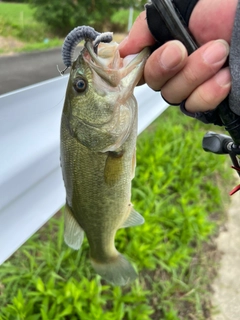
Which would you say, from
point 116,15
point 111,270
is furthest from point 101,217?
point 116,15

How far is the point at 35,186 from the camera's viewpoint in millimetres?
2004

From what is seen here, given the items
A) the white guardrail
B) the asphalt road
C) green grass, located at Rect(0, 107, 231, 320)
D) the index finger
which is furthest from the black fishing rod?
the asphalt road

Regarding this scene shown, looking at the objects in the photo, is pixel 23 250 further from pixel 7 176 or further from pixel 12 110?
pixel 12 110

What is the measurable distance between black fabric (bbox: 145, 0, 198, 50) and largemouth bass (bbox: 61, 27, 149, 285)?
0.13 metres

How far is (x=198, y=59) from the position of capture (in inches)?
46.8

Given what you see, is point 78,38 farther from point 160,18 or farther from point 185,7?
point 185,7

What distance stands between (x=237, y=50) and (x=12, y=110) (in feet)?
3.57

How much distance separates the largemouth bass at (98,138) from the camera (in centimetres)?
132

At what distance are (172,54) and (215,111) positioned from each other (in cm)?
32

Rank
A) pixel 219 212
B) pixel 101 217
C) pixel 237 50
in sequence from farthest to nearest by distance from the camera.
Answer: pixel 219 212, pixel 101 217, pixel 237 50

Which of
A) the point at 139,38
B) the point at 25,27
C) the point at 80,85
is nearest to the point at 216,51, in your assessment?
the point at 139,38

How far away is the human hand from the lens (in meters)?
1.17

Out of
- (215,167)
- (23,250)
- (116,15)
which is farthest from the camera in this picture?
(116,15)

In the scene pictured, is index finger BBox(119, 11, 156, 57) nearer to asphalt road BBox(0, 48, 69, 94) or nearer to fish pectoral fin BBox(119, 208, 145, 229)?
fish pectoral fin BBox(119, 208, 145, 229)
